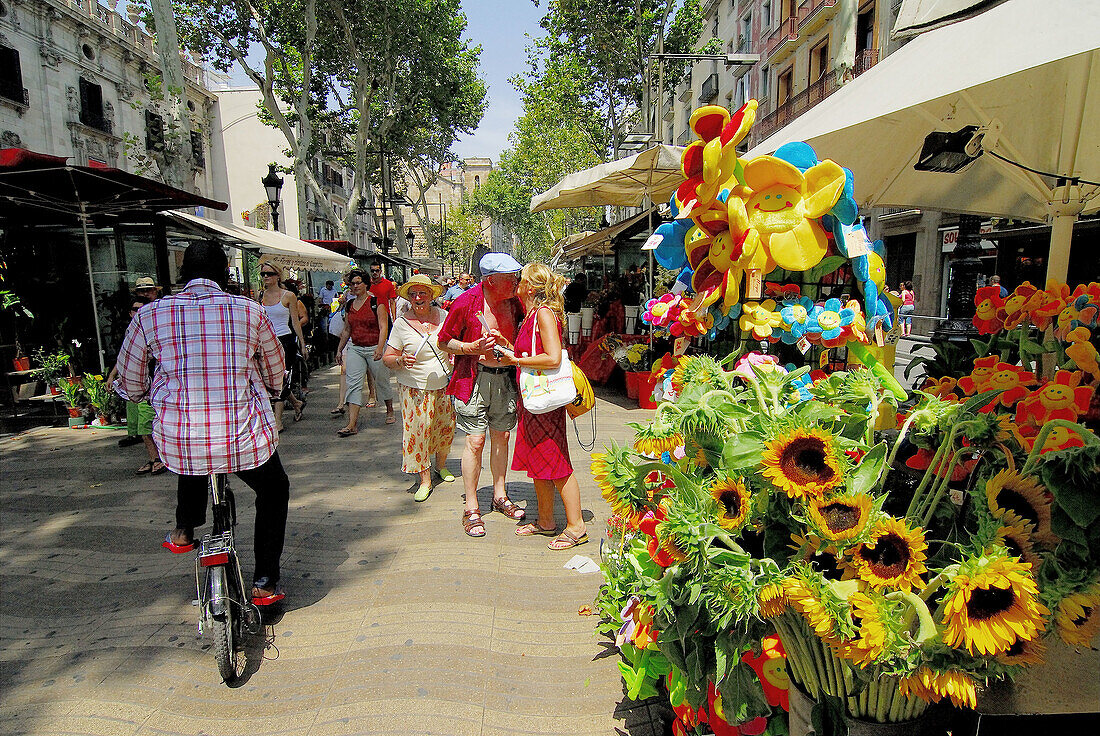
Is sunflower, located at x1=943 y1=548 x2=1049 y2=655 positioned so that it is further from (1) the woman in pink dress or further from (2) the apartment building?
(2) the apartment building

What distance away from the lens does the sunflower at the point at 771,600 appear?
1263 mm

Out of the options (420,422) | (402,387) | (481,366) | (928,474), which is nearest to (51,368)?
(402,387)

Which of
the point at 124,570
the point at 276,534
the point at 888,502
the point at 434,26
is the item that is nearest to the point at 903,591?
the point at 888,502

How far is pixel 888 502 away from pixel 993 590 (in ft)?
1.68

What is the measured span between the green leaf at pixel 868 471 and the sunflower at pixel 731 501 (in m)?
0.21

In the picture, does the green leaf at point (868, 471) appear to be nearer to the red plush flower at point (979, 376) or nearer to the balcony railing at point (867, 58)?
the red plush flower at point (979, 376)

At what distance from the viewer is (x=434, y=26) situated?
58.3ft

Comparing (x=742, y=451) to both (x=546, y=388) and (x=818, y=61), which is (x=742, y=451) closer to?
(x=546, y=388)

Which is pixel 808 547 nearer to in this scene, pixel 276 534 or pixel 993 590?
pixel 993 590

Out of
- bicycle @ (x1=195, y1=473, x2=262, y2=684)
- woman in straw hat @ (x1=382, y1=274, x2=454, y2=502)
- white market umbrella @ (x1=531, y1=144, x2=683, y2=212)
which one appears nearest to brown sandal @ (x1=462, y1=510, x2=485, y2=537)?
woman in straw hat @ (x1=382, y1=274, x2=454, y2=502)

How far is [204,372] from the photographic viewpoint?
250 cm

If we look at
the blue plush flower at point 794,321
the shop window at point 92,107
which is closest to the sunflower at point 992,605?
the blue plush flower at point 794,321

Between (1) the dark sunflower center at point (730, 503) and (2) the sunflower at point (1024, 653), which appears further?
(1) the dark sunflower center at point (730, 503)

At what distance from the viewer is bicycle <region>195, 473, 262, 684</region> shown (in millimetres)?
2467
